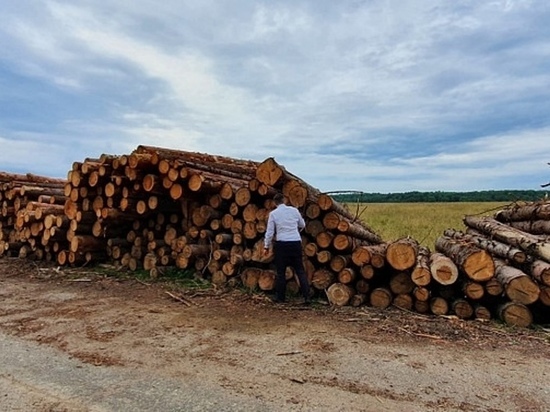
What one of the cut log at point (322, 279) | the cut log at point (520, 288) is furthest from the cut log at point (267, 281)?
the cut log at point (520, 288)

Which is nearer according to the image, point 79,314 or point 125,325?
point 125,325

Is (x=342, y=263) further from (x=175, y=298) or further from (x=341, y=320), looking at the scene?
(x=175, y=298)

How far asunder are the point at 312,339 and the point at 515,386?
2178 millimetres

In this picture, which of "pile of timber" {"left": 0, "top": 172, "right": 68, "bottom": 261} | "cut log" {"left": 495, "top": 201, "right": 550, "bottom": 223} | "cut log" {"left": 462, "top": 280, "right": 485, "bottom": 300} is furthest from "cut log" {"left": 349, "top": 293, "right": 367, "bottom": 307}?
"pile of timber" {"left": 0, "top": 172, "right": 68, "bottom": 261}

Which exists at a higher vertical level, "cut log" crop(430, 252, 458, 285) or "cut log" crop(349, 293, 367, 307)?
"cut log" crop(430, 252, 458, 285)

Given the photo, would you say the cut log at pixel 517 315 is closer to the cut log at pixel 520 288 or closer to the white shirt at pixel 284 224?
the cut log at pixel 520 288

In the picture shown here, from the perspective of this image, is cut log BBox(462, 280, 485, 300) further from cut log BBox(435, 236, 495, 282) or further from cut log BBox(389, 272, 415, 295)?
cut log BBox(389, 272, 415, 295)

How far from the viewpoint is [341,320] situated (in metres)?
6.38

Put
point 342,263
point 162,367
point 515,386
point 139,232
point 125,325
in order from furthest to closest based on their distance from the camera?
1. point 139,232
2. point 342,263
3. point 125,325
4. point 162,367
5. point 515,386

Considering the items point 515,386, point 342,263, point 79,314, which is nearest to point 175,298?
point 79,314

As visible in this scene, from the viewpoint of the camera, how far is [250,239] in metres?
8.23

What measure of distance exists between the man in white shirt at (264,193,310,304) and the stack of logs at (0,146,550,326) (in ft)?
1.30

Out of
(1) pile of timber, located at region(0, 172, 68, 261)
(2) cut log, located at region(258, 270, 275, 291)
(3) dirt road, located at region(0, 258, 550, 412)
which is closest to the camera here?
(3) dirt road, located at region(0, 258, 550, 412)

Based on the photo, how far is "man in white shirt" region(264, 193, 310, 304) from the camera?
23.4ft
